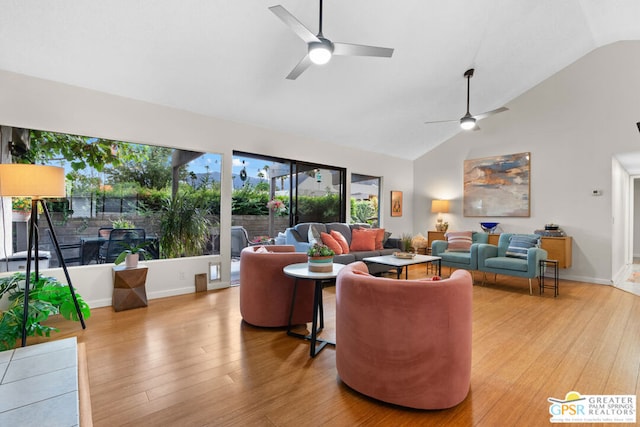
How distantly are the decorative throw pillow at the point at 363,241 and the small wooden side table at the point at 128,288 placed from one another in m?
3.30

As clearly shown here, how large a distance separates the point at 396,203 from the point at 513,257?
311 centimetres

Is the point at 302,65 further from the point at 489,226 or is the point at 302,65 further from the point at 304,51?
the point at 489,226

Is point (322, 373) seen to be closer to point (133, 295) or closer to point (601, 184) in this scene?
point (133, 295)

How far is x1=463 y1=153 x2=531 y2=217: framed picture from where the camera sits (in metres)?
6.08

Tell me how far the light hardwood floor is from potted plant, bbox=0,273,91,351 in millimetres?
242

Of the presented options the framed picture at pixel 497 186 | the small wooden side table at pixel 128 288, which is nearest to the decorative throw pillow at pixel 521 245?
the framed picture at pixel 497 186

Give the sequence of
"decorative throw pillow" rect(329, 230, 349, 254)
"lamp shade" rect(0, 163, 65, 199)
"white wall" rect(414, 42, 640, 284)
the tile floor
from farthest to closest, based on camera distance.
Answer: "decorative throw pillow" rect(329, 230, 349, 254), "white wall" rect(414, 42, 640, 284), "lamp shade" rect(0, 163, 65, 199), the tile floor

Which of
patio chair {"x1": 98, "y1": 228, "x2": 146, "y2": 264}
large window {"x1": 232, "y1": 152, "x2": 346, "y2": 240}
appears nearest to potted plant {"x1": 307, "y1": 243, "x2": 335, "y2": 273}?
large window {"x1": 232, "y1": 152, "x2": 346, "y2": 240}

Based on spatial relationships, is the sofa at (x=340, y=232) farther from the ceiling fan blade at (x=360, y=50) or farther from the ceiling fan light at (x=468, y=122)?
the ceiling fan blade at (x=360, y=50)

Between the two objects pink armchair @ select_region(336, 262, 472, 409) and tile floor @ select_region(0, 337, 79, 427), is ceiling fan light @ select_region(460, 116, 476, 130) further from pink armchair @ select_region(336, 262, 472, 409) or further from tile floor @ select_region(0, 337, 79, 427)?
tile floor @ select_region(0, 337, 79, 427)

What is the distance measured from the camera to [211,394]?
194 cm

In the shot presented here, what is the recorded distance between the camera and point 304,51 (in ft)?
12.2

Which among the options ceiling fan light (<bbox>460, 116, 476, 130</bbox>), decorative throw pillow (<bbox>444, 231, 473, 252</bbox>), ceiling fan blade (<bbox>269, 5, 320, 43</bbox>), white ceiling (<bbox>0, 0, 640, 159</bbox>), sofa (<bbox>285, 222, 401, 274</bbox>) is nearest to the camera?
ceiling fan blade (<bbox>269, 5, 320, 43</bbox>)

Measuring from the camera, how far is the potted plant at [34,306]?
8.44ft
